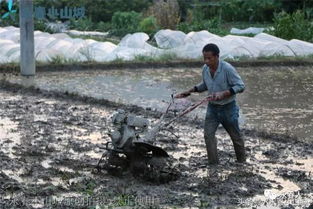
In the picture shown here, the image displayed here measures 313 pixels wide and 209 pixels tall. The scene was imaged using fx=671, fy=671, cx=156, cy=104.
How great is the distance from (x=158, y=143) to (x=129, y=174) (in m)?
1.56

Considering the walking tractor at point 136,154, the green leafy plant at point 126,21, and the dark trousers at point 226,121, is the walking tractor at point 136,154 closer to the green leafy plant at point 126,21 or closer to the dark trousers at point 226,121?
the dark trousers at point 226,121

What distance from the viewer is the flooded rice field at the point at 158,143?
215 inches

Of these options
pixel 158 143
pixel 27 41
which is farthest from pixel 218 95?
pixel 27 41

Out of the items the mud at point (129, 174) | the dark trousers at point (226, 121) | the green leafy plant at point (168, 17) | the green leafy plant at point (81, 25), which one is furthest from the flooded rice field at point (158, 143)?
the green leafy plant at point (81, 25)

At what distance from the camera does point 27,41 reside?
45.2 feet

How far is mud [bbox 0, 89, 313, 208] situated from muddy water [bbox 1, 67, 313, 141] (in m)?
1.04

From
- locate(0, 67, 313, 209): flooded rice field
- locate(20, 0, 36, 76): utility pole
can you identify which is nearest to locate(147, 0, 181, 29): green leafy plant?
locate(20, 0, 36, 76): utility pole

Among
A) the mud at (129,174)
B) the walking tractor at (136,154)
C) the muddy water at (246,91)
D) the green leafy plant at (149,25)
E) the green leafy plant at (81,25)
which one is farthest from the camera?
the green leafy plant at (81,25)

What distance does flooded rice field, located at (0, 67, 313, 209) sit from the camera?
5.46 m

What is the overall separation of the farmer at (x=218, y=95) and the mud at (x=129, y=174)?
0.74 ft

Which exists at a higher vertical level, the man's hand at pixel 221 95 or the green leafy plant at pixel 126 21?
the man's hand at pixel 221 95

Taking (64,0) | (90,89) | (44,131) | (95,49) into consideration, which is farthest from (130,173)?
(64,0)

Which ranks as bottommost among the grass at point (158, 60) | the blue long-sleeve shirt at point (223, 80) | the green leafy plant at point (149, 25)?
the grass at point (158, 60)

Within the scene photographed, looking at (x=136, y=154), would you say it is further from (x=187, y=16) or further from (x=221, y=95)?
(x=187, y=16)
